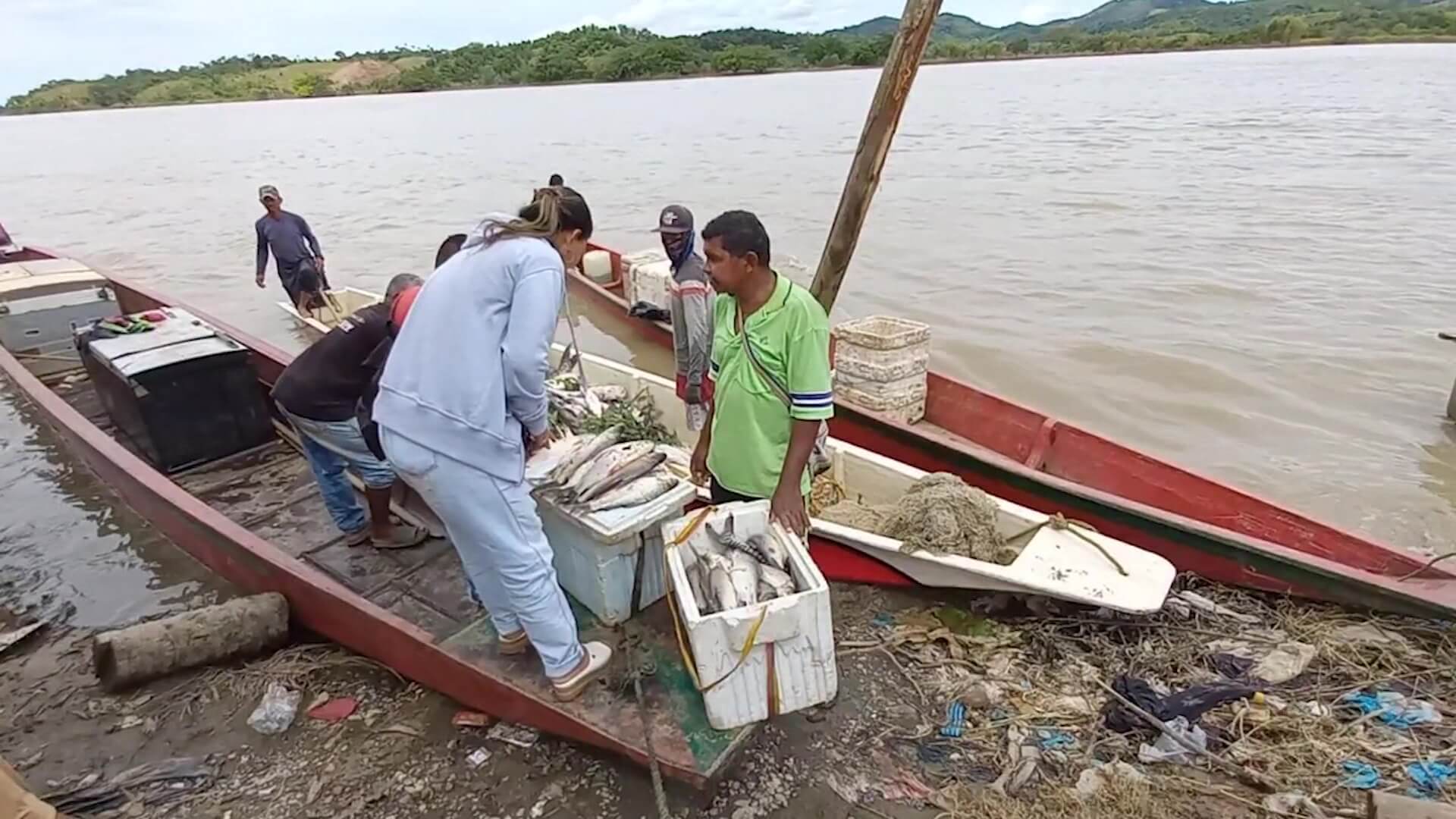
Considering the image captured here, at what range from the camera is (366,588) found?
420 centimetres

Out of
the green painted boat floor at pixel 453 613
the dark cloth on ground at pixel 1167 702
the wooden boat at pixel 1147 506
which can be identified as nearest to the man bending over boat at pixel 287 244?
the green painted boat floor at pixel 453 613

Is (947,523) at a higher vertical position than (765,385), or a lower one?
lower

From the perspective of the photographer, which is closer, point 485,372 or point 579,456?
point 485,372

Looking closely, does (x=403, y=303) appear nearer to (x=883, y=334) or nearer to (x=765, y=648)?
(x=765, y=648)

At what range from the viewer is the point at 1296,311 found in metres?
10.0

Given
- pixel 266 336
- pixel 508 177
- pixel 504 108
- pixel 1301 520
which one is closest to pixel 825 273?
pixel 1301 520

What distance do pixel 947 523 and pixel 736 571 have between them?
1646 mm

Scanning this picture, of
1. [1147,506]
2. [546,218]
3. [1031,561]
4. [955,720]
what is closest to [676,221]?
[546,218]

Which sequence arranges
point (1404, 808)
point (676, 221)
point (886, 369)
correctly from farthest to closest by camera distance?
point (886, 369), point (676, 221), point (1404, 808)

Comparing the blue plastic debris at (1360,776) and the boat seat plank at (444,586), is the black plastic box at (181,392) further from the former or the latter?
the blue plastic debris at (1360,776)

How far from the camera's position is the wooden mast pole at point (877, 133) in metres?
3.71

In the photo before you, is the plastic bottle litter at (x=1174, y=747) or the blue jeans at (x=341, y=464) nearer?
the plastic bottle litter at (x=1174, y=747)

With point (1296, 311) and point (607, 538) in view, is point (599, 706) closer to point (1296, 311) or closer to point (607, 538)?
point (607, 538)

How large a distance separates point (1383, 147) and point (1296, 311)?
41.1ft
